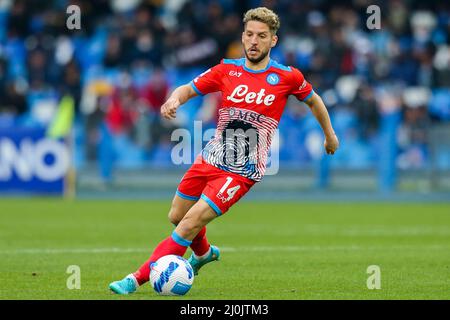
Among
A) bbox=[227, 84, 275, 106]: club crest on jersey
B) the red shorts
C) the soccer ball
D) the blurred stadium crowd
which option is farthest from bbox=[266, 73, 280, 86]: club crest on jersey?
the blurred stadium crowd

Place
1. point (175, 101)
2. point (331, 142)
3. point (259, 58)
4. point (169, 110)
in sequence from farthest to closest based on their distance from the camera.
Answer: point (331, 142) → point (259, 58) → point (175, 101) → point (169, 110)

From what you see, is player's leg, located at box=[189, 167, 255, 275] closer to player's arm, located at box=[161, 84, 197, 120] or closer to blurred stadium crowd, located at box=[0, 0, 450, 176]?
player's arm, located at box=[161, 84, 197, 120]

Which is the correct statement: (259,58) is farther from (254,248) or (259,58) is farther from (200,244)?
(254,248)

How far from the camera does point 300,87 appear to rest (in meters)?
8.99

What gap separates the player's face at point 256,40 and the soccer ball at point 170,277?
1.84 metres

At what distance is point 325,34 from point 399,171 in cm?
533

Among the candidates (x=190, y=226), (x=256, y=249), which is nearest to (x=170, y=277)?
(x=190, y=226)

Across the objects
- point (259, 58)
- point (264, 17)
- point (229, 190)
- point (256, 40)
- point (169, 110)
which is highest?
point (264, 17)

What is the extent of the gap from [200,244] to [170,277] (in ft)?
4.07

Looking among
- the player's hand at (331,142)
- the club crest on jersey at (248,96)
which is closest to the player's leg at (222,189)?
the club crest on jersey at (248,96)

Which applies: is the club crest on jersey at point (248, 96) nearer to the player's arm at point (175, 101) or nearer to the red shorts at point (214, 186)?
the player's arm at point (175, 101)

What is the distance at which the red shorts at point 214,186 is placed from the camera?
862 cm

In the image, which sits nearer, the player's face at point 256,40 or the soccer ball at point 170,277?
the soccer ball at point 170,277
